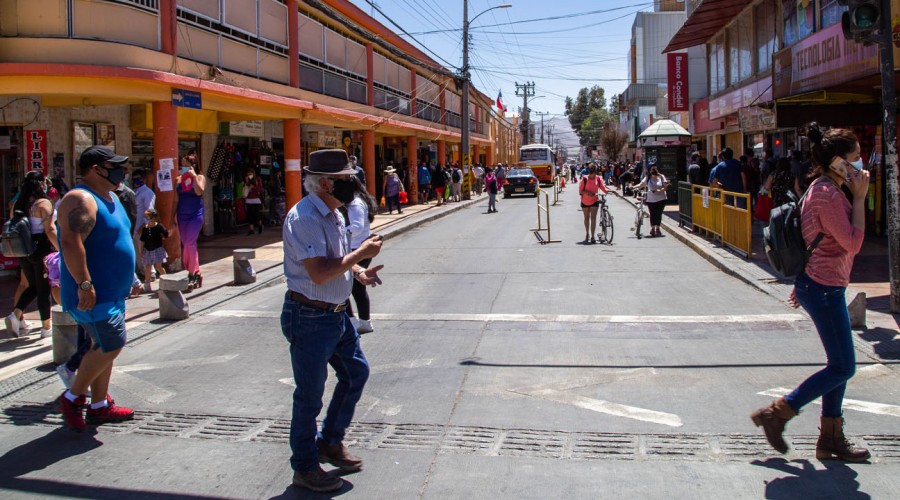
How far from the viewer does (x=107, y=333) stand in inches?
209

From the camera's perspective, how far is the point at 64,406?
5430mm

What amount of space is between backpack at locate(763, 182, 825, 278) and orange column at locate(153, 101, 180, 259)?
10768 millimetres

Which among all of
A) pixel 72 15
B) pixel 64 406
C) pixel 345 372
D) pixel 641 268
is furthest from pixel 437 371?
pixel 72 15

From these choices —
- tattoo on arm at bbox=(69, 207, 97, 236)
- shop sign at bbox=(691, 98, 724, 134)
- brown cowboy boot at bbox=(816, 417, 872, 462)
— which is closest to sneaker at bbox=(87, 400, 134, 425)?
tattoo on arm at bbox=(69, 207, 97, 236)

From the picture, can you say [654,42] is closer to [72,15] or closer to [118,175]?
[72,15]

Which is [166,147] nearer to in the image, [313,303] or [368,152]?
[313,303]

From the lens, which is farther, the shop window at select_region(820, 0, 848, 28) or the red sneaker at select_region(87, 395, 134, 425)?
the shop window at select_region(820, 0, 848, 28)

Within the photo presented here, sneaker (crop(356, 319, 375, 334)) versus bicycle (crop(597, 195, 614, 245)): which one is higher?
bicycle (crop(597, 195, 614, 245))

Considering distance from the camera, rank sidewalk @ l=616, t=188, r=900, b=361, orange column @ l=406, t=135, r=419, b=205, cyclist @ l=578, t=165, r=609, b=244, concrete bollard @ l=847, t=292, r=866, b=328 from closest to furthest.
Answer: sidewalk @ l=616, t=188, r=900, b=361
concrete bollard @ l=847, t=292, r=866, b=328
cyclist @ l=578, t=165, r=609, b=244
orange column @ l=406, t=135, r=419, b=205

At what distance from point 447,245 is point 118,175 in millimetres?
12089

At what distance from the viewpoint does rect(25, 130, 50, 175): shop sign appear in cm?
1362

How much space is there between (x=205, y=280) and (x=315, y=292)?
8.73 meters

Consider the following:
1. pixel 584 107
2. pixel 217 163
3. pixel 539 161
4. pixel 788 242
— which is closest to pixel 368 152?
pixel 217 163

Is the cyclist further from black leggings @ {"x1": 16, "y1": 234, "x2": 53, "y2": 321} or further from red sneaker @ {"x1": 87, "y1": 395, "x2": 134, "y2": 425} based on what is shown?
red sneaker @ {"x1": 87, "y1": 395, "x2": 134, "y2": 425}
